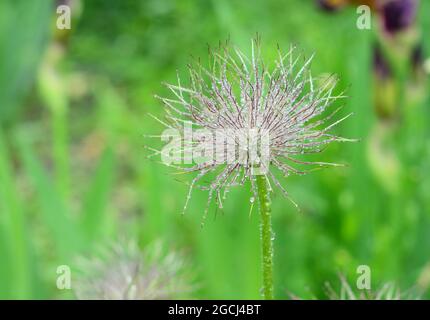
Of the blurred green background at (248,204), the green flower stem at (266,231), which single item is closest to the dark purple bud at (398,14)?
the blurred green background at (248,204)

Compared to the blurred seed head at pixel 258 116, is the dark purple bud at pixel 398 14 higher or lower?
higher

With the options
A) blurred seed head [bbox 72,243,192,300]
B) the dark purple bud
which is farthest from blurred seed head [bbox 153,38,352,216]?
the dark purple bud

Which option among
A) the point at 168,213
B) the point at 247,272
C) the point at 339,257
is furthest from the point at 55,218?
the point at 339,257

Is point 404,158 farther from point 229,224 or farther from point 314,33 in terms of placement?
point 314,33

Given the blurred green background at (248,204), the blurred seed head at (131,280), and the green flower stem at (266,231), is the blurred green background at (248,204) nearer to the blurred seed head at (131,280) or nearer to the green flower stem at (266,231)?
the blurred seed head at (131,280)

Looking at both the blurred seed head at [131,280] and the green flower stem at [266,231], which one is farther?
the blurred seed head at [131,280]

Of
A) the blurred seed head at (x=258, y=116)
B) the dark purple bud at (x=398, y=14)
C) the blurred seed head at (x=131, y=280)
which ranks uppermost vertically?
the dark purple bud at (x=398, y=14)

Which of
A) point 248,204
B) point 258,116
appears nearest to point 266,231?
point 258,116

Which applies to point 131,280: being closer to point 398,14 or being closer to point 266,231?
point 266,231

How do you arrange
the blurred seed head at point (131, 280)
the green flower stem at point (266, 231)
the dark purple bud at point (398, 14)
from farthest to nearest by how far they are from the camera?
the dark purple bud at point (398, 14) < the blurred seed head at point (131, 280) < the green flower stem at point (266, 231)
